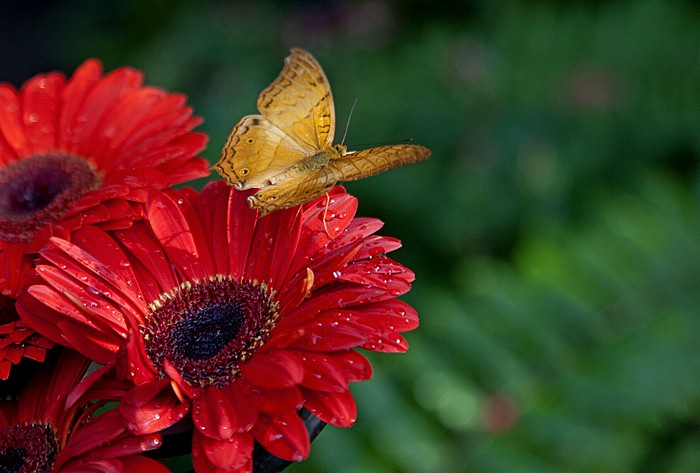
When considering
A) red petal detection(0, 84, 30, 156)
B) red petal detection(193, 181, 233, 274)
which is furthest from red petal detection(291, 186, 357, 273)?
red petal detection(0, 84, 30, 156)

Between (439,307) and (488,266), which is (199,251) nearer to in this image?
(439,307)

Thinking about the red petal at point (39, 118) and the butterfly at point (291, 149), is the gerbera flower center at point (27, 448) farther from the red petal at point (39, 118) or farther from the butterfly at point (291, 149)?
the red petal at point (39, 118)

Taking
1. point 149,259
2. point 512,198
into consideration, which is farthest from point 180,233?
point 512,198

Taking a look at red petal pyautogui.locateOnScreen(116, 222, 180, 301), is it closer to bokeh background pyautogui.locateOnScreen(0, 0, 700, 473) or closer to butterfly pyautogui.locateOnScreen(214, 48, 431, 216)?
butterfly pyautogui.locateOnScreen(214, 48, 431, 216)

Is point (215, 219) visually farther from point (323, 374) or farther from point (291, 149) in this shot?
point (323, 374)

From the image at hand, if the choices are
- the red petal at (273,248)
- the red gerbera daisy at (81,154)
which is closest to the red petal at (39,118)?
the red gerbera daisy at (81,154)

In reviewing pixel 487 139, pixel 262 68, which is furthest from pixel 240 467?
pixel 262 68

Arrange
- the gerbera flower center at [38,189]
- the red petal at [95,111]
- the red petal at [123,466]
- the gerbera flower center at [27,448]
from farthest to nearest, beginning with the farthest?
the red petal at [95,111] → the gerbera flower center at [38,189] → the gerbera flower center at [27,448] → the red petal at [123,466]
